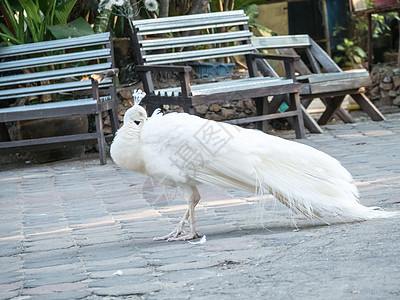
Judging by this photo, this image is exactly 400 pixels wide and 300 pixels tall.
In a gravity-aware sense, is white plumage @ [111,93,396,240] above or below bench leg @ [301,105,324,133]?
above

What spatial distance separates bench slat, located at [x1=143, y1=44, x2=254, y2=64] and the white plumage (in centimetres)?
420

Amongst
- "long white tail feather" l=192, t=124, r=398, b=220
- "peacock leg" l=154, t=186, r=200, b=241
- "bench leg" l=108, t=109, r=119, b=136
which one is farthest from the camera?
"bench leg" l=108, t=109, r=119, b=136

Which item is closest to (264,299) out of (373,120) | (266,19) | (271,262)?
(271,262)

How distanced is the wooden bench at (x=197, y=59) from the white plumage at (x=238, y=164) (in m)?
3.09

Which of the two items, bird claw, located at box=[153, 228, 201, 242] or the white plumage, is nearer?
the white plumage

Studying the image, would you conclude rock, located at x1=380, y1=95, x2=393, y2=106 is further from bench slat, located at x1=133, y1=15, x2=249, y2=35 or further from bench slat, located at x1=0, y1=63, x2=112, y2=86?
bench slat, located at x1=0, y1=63, x2=112, y2=86

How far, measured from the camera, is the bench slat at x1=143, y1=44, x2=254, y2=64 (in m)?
7.97

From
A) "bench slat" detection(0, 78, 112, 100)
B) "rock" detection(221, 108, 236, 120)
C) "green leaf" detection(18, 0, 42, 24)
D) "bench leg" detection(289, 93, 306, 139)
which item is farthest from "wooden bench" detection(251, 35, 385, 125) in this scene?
"green leaf" detection(18, 0, 42, 24)

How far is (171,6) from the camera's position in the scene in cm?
993

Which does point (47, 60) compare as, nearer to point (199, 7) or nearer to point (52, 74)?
point (52, 74)

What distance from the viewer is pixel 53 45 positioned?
7.93 m

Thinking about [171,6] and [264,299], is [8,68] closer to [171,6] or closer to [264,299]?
[171,6]

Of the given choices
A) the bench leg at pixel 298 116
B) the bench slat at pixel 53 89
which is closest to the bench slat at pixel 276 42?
the bench leg at pixel 298 116

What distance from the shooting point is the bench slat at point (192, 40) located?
26.4ft
